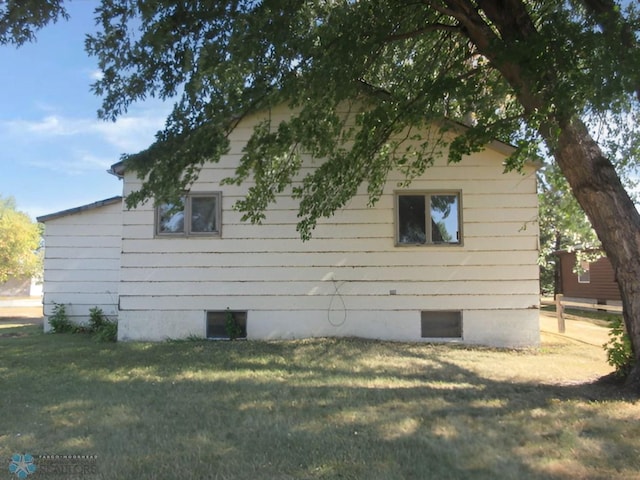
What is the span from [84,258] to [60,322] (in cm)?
162

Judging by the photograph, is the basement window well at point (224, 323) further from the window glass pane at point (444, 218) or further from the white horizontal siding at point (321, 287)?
the window glass pane at point (444, 218)

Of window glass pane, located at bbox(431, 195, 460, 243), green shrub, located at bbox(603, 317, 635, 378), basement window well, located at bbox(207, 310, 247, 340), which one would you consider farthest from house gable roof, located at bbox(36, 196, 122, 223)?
green shrub, located at bbox(603, 317, 635, 378)

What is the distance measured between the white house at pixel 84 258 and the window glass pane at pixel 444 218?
25.0 feet

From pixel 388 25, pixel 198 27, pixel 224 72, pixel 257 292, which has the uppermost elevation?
pixel 388 25

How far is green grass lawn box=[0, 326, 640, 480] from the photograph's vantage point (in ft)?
12.5

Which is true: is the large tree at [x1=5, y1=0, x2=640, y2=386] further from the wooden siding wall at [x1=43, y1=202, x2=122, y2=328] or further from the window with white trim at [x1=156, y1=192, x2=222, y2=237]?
the wooden siding wall at [x1=43, y1=202, x2=122, y2=328]

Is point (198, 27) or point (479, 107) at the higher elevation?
point (198, 27)

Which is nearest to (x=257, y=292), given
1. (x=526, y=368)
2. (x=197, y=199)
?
(x=197, y=199)

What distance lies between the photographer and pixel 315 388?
6.09 meters

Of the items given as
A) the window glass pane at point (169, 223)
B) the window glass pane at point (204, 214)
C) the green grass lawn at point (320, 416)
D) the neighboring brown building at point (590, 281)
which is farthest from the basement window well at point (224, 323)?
the neighboring brown building at point (590, 281)

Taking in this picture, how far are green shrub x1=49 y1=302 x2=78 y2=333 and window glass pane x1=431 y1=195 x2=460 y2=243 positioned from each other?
340 inches

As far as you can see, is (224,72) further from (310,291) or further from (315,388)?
(310,291)

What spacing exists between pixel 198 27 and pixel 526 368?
6.37m

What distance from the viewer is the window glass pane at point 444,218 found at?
387 inches
